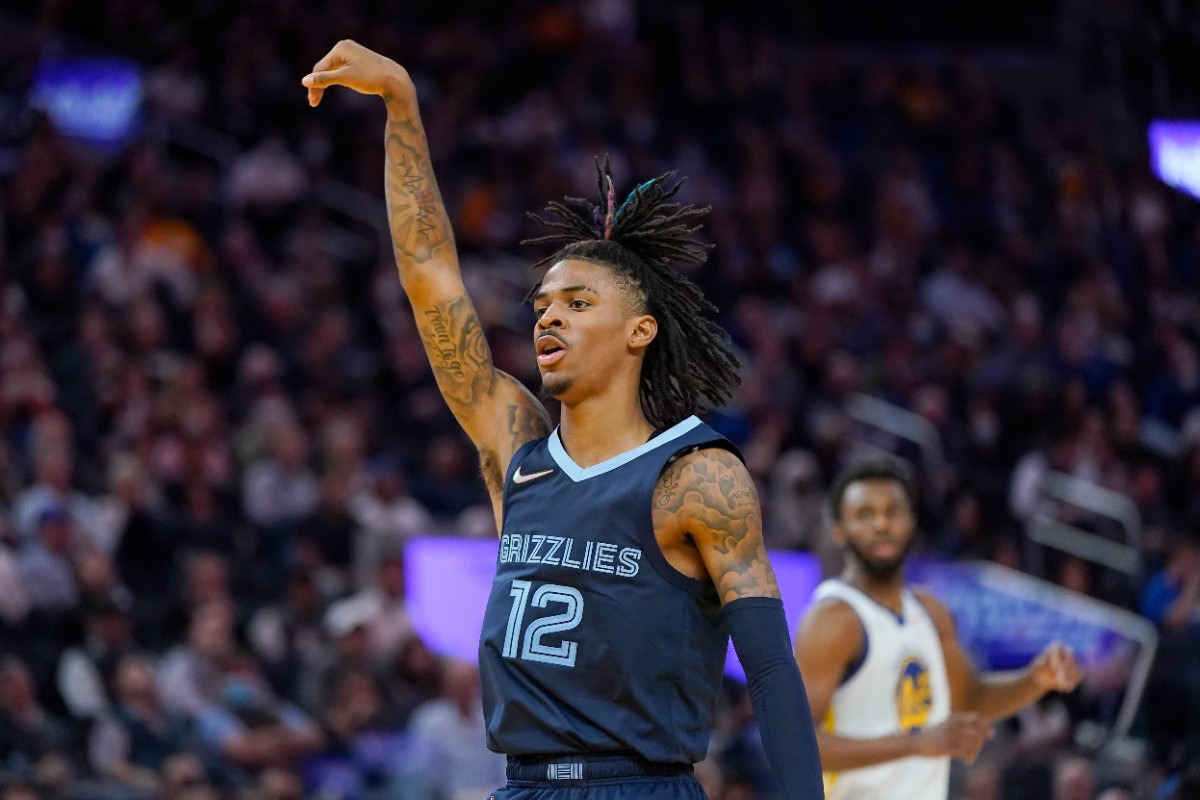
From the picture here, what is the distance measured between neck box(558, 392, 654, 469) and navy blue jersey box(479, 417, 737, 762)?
0.10m

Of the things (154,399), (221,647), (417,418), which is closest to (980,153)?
(417,418)

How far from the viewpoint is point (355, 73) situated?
4227 millimetres

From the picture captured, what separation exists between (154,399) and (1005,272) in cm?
811

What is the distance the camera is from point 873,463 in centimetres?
573

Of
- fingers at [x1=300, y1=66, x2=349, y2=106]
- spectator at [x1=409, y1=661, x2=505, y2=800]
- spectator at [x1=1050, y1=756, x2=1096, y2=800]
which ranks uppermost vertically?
fingers at [x1=300, y1=66, x2=349, y2=106]

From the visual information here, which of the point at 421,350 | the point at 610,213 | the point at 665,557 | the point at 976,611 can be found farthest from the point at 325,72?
the point at 421,350

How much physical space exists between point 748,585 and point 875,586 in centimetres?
199

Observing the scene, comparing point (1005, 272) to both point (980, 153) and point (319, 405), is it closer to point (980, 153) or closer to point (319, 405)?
point (980, 153)

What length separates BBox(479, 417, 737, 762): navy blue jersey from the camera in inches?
148

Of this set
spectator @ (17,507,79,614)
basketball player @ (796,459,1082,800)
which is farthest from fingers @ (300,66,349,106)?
spectator @ (17,507,79,614)

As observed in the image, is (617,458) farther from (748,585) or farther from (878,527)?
(878,527)

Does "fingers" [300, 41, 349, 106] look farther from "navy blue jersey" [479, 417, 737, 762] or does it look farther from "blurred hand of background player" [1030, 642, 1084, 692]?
"blurred hand of background player" [1030, 642, 1084, 692]

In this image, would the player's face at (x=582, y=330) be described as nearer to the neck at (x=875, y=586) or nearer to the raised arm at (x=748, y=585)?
the raised arm at (x=748, y=585)

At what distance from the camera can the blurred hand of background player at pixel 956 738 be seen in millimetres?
5031
